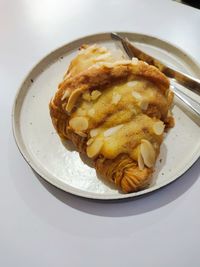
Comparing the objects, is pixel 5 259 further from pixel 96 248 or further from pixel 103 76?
pixel 103 76

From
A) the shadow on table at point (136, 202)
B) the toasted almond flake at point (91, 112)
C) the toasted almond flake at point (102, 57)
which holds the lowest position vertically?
the shadow on table at point (136, 202)

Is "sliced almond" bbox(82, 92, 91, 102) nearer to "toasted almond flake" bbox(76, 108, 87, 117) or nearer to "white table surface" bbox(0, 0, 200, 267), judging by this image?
"toasted almond flake" bbox(76, 108, 87, 117)

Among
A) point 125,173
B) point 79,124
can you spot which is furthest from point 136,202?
point 79,124

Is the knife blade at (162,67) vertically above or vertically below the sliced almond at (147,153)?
above

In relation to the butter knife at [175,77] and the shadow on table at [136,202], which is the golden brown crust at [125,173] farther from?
the butter knife at [175,77]

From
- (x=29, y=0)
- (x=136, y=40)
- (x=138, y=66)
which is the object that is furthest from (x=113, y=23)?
(x=138, y=66)

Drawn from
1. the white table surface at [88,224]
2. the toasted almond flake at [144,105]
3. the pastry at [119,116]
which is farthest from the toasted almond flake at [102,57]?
the white table surface at [88,224]
